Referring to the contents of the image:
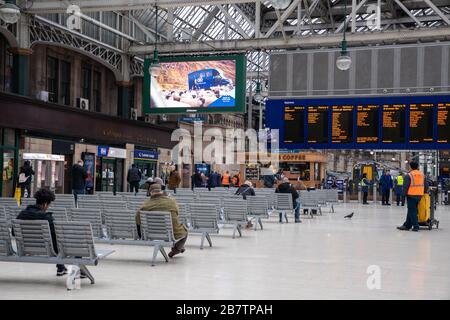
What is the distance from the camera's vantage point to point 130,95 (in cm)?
3709

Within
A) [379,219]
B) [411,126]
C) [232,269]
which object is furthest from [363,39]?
[232,269]

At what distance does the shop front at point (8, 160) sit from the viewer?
24234 mm

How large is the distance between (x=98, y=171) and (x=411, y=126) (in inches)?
591

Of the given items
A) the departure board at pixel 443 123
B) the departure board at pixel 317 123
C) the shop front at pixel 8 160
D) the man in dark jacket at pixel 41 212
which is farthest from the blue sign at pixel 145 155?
the man in dark jacket at pixel 41 212

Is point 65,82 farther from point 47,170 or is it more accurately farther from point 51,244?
point 51,244

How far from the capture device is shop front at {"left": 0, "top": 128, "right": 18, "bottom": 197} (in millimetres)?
24234

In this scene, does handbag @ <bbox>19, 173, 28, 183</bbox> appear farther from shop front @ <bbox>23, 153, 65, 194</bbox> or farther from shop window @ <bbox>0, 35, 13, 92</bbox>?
shop window @ <bbox>0, 35, 13, 92</bbox>

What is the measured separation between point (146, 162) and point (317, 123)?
1324 cm

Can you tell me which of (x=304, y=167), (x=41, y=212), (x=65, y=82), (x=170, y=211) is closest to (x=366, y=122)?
(x=304, y=167)

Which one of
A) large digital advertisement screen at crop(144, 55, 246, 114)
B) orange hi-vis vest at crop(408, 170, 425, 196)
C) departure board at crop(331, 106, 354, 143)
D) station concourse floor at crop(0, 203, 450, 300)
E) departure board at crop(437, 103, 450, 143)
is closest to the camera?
station concourse floor at crop(0, 203, 450, 300)

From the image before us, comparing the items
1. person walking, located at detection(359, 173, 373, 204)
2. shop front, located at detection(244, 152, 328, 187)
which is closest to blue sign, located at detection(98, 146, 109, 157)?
shop front, located at detection(244, 152, 328, 187)

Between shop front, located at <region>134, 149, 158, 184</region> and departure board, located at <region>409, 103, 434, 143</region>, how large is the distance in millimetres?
15415

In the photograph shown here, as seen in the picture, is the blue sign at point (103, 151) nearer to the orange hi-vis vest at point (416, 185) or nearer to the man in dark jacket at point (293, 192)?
the man in dark jacket at point (293, 192)
